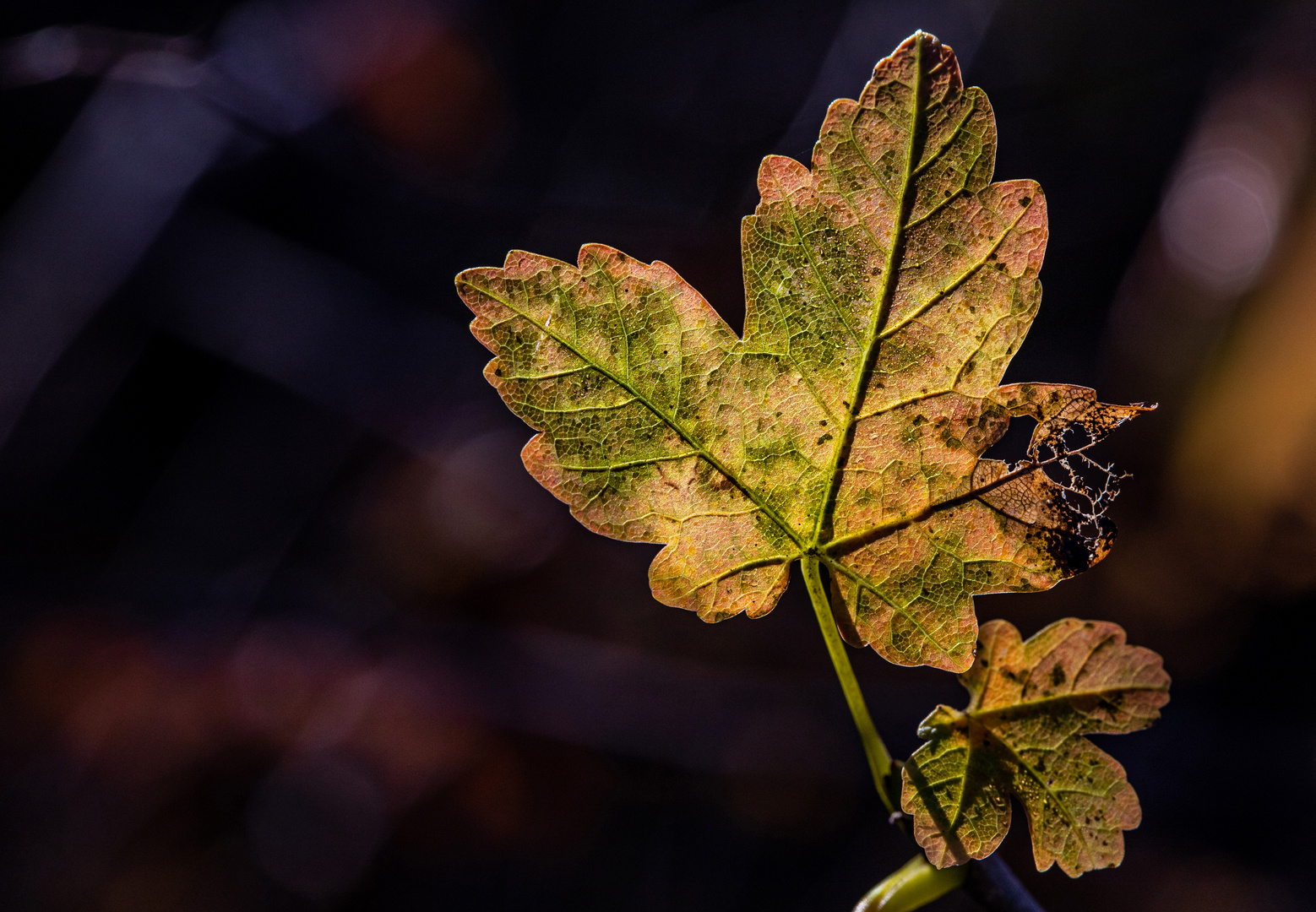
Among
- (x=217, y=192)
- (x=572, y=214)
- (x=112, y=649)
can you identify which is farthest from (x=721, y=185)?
(x=112, y=649)

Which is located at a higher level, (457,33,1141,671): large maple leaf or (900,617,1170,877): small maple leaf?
(457,33,1141,671): large maple leaf

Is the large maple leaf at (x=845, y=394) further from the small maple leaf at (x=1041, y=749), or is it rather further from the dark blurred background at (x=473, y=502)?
the dark blurred background at (x=473, y=502)

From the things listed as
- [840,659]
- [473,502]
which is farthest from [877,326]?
[473,502]

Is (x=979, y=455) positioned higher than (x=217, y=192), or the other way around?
(x=217, y=192)

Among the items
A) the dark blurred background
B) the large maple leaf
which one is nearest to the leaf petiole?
the large maple leaf

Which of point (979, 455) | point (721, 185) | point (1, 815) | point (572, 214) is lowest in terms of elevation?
point (1, 815)

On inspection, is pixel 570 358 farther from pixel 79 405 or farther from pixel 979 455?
pixel 79 405

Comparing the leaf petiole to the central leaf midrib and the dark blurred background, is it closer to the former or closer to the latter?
the central leaf midrib
